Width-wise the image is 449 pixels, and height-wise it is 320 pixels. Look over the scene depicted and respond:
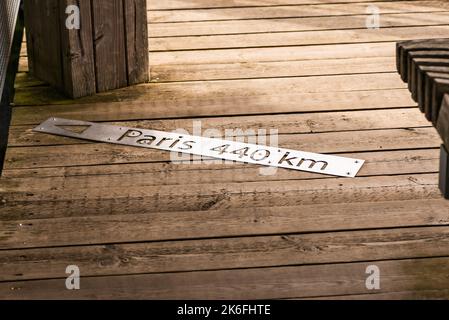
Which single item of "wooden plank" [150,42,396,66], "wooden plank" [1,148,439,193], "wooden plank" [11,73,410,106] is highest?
"wooden plank" [150,42,396,66]

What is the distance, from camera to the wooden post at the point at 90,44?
Result: 400 centimetres

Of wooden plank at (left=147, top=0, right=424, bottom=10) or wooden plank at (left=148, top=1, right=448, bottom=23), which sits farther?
wooden plank at (left=147, top=0, right=424, bottom=10)

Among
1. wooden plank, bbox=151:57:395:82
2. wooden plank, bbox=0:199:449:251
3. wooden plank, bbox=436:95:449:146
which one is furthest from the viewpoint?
wooden plank, bbox=151:57:395:82

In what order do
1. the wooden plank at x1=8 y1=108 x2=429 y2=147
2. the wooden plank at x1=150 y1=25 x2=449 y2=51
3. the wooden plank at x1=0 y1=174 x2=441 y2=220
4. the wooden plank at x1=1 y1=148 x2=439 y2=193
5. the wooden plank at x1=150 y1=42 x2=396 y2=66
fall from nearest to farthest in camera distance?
the wooden plank at x1=0 y1=174 x2=441 y2=220 → the wooden plank at x1=1 y1=148 x2=439 y2=193 → the wooden plank at x1=8 y1=108 x2=429 y2=147 → the wooden plank at x1=150 y1=42 x2=396 y2=66 → the wooden plank at x1=150 y1=25 x2=449 y2=51

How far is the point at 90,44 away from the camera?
4039 mm

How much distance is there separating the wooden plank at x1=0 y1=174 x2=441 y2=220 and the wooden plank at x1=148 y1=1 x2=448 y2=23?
193 centimetres

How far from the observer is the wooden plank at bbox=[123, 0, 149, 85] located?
4117 mm

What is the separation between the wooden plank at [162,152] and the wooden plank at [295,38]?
110 centimetres

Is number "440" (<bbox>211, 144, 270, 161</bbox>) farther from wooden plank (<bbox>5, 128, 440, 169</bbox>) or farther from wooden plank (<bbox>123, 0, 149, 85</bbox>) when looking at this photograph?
wooden plank (<bbox>123, 0, 149, 85</bbox>)

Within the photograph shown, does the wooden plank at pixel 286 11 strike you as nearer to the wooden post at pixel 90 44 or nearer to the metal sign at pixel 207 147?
the wooden post at pixel 90 44

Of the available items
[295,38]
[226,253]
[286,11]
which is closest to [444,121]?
[226,253]

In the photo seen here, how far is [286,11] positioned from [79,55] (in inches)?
58.0

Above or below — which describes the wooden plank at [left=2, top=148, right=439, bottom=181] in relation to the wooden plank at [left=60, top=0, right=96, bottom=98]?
below

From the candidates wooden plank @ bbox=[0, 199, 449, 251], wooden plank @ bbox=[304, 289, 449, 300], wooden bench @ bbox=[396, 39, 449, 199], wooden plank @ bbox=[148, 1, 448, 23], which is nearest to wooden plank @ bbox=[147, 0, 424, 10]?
wooden plank @ bbox=[148, 1, 448, 23]
